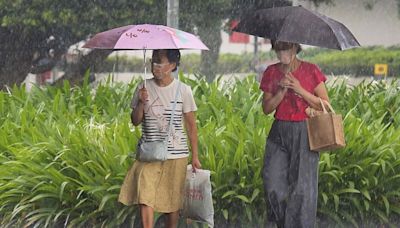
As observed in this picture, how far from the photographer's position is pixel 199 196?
24.4ft

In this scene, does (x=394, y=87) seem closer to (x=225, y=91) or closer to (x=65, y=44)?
(x=225, y=91)

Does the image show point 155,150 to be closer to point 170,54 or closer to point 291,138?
point 170,54

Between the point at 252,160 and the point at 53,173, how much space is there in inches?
62.7

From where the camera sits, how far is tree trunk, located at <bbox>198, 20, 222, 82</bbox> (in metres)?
24.8

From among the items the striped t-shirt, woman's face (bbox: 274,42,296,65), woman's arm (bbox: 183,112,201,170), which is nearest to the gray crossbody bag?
the striped t-shirt

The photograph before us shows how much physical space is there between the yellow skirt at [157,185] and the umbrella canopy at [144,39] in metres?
0.81

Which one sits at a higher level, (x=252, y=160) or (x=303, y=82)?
(x=303, y=82)

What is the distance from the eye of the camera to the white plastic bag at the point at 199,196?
24.3 ft

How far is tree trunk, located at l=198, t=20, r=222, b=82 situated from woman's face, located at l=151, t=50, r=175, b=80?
16302mm

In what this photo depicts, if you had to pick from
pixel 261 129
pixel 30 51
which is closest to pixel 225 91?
pixel 261 129

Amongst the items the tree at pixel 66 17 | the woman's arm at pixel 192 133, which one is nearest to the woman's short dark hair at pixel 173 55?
the woman's arm at pixel 192 133

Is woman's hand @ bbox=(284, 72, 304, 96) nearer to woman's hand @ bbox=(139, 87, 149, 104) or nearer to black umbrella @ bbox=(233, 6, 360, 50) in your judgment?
black umbrella @ bbox=(233, 6, 360, 50)

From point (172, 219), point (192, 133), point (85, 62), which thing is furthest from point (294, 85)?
point (85, 62)

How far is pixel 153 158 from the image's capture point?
7184 millimetres
